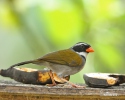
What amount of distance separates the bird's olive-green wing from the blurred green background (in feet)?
2.93

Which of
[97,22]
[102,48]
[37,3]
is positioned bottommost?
[102,48]

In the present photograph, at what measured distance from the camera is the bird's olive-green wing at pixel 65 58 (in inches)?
131

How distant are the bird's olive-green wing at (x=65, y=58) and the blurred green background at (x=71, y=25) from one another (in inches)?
35.2

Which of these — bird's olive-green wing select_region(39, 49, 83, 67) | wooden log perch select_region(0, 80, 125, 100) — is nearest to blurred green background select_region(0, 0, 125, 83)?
bird's olive-green wing select_region(39, 49, 83, 67)

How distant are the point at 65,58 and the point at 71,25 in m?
1.03

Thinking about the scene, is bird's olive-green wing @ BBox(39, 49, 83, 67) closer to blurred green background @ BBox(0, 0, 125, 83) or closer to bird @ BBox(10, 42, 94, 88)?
bird @ BBox(10, 42, 94, 88)

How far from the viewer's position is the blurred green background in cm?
439

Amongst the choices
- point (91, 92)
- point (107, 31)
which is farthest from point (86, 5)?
point (91, 92)

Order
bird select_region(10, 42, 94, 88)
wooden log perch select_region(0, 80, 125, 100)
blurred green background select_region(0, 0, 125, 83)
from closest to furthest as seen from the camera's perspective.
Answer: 1. wooden log perch select_region(0, 80, 125, 100)
2. bird select_region(10, 42, 94, 88)
3. blurred green background select_region(0, 0, 125, 83)

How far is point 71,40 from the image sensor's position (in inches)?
179

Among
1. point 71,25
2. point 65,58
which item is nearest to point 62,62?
point 65,58

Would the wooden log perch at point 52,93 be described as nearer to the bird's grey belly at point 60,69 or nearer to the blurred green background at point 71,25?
the bird's grey belly at point 60,69

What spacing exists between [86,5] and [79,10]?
0.35 ft

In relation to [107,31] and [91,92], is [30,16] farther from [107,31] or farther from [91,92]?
[91,92]
